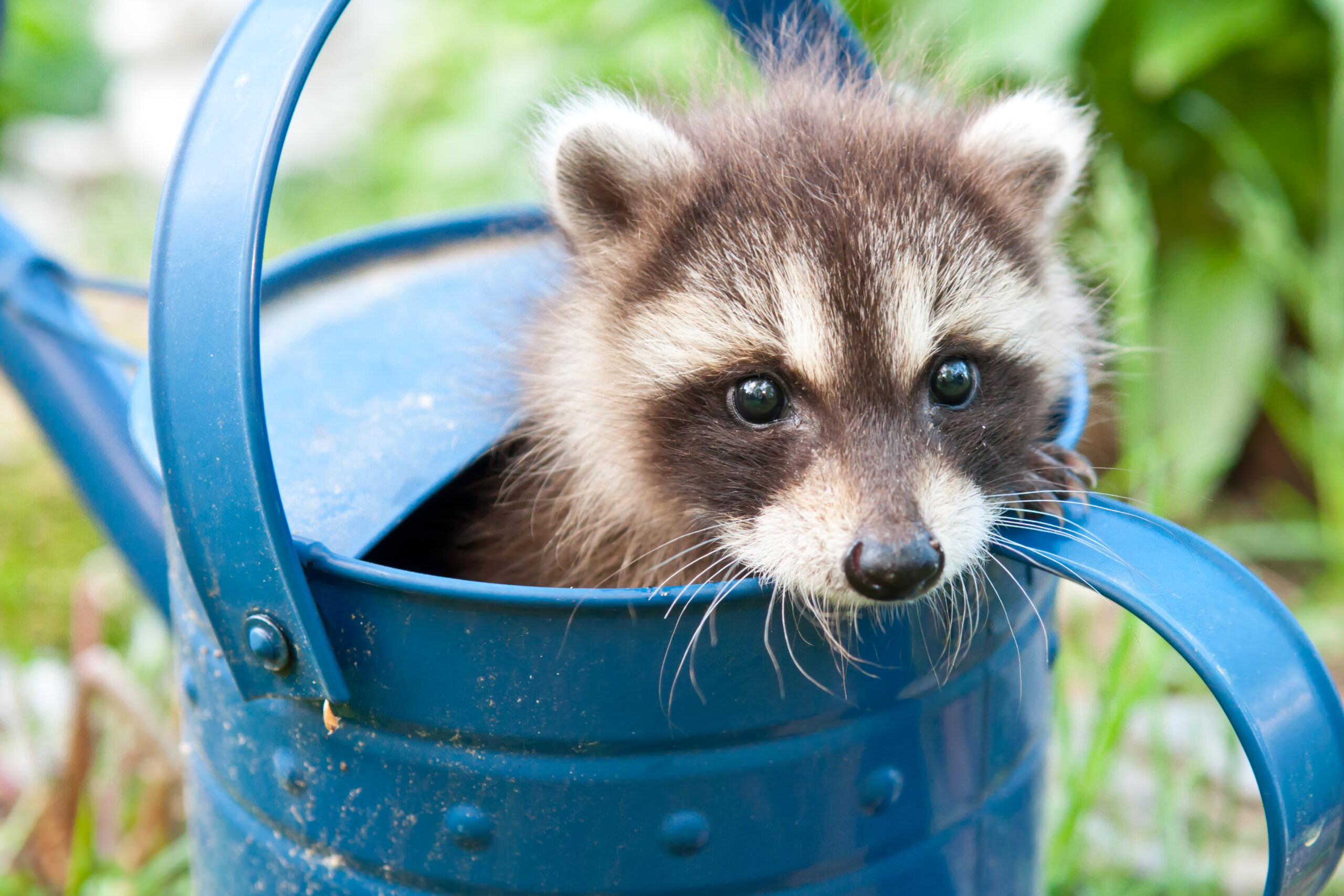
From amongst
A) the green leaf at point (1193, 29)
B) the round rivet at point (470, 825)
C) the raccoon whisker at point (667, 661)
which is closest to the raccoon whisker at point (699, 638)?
the raccoon whisker at point (667, 661)

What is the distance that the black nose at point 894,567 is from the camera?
134 centimetres

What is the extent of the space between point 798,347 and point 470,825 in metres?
0.70

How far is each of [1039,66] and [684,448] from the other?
2.16 m

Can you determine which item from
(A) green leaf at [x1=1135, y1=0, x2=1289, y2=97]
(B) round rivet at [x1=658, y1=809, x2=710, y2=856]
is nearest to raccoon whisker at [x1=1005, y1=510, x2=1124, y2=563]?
(B) round rivet at [x1=658, y1=809, x2=710, y2=856]

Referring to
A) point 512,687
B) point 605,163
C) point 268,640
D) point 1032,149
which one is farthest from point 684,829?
point 1032,149

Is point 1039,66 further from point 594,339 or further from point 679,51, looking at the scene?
point 594,339

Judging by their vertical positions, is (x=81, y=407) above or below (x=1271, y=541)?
below

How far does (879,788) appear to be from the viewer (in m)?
1.37

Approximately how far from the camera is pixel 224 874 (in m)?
1.53

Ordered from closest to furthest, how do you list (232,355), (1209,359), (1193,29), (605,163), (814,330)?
(232,355) < (814,330) < (605,163) < (1193,29) < (1209,359)

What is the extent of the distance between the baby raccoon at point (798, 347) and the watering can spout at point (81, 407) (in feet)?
2.02

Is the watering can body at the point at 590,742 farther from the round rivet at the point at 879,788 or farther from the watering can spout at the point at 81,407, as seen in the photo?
the watering can spout at the point at 81,407

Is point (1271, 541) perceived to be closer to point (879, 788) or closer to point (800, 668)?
point (879, 788)

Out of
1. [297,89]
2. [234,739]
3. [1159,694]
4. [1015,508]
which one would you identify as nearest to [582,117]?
[297,89]
